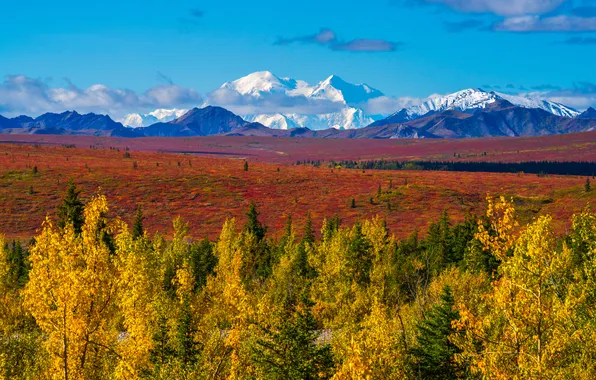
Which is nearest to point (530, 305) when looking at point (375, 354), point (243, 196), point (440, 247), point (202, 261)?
point (375, 354)

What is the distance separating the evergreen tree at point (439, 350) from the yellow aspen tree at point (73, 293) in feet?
60.6

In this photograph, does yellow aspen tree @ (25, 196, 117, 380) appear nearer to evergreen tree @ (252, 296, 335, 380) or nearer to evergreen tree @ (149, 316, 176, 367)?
evergreen tree @ (252, 296, 335, 380)

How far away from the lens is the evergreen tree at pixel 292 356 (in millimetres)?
29891

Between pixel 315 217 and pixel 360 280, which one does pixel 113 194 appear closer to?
pixel 315 217

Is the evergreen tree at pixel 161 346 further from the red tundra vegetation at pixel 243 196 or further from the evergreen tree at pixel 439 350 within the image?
the red tundra vegetation at pixel 243 196

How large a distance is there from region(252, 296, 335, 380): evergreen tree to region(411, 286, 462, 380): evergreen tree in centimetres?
761

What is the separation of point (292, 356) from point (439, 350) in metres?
9.97

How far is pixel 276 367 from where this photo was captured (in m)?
30.0

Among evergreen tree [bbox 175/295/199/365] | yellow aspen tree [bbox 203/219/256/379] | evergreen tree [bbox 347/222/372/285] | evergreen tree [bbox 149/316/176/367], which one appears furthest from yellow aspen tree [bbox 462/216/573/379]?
evergreen tree [bbox 347/222/372/285]

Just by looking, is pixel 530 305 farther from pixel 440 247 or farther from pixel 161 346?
pixel 440 247

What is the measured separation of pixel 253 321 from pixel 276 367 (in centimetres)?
361

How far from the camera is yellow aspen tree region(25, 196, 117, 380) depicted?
78.7 feet

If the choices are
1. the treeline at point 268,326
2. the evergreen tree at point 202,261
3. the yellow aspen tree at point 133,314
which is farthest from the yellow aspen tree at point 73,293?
the evergreen tree at point 202,261

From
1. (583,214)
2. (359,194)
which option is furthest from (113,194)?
(583,214)
